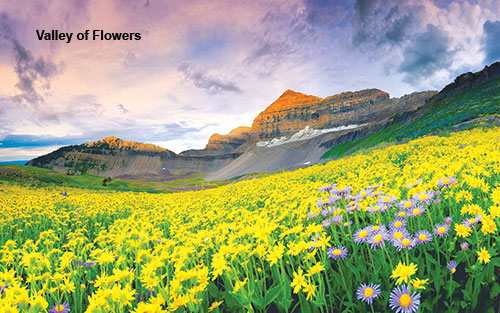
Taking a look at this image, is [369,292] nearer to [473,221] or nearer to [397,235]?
[397,235]

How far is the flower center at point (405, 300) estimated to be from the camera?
1.84 metres

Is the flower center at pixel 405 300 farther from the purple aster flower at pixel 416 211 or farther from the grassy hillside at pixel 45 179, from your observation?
the grassy hillside at pixel 45 179

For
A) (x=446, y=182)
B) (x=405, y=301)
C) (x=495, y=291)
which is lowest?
(x=495, y=291)

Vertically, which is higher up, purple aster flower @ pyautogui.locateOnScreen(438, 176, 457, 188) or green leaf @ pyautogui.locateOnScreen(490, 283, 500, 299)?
purple aster flower @ pyautogui.locateOnScreen(438, 176, 457, 188)

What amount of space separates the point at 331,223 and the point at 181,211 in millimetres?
6127

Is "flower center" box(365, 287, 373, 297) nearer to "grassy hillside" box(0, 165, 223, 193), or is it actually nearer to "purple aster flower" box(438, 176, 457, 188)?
"purple aster flower" box(438, 176, 457, 188)

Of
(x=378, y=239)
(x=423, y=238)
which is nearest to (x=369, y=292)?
(x=378, y=239)

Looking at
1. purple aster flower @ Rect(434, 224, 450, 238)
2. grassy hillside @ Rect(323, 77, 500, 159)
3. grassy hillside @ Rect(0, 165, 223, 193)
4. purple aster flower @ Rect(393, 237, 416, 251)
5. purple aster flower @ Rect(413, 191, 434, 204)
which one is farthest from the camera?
grassy hillside @ Rect(323, 77, 500, 159)

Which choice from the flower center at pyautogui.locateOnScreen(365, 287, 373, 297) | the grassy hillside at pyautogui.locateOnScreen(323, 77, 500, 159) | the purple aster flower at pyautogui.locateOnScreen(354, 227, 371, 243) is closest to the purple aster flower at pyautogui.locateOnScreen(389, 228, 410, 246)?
the purple aster flower at pyautogui.locateOnScreen(354, 227, 371, 243)

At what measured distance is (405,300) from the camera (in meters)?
1.86

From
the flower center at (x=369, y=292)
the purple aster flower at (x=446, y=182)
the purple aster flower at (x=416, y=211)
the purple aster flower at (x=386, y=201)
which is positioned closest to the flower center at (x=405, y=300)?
the flower center at (x=369, y=292)

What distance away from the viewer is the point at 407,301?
1.84m

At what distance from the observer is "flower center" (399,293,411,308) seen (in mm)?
1841

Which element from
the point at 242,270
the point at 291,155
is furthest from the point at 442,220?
the point at 291,155
